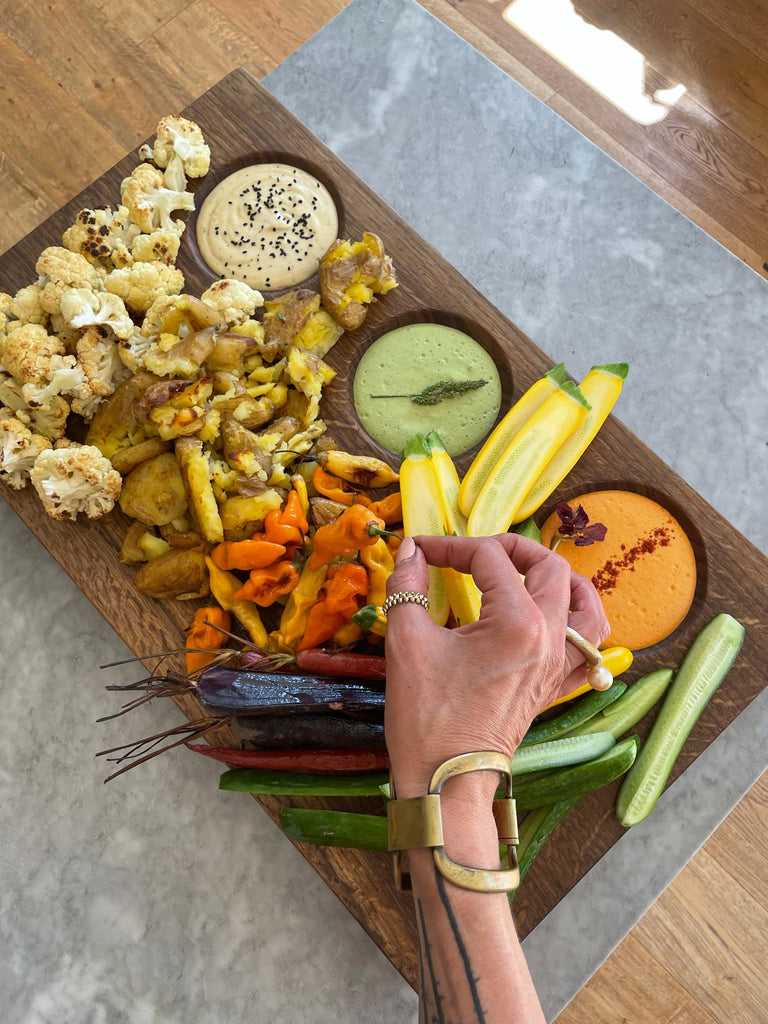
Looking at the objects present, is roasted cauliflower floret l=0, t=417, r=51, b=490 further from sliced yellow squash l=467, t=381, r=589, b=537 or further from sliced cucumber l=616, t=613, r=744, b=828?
sliced cucumber l=616, t=613, r=744, b=828

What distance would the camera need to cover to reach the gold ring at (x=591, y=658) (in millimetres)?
1820

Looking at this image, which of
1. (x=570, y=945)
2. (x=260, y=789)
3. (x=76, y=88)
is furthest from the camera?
(x=76, y=88)

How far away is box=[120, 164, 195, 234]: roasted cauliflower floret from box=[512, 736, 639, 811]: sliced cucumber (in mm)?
2024

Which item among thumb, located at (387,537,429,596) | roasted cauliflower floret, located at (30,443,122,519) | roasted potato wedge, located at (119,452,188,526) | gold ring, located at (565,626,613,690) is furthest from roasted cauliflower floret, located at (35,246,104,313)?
gold ring, located at (565,626,613,690)

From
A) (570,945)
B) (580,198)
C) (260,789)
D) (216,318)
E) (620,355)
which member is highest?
(580,198)

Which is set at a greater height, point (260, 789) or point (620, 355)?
point (620, 355)

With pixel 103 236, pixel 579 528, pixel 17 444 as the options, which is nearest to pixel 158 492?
pixel 17 444

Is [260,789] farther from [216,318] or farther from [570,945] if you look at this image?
[216,318]

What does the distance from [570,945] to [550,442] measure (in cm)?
157

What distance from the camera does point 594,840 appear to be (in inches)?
92.4

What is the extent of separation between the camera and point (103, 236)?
267 cm

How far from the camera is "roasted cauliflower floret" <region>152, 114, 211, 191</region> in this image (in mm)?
2773

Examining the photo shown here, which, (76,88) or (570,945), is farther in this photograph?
(76,88)

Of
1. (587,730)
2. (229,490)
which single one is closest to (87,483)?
(229,490)
